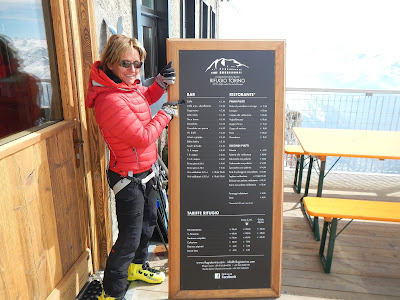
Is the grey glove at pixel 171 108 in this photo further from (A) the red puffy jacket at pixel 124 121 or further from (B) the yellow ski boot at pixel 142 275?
(B) the yellow ski boot at pixel 142 275

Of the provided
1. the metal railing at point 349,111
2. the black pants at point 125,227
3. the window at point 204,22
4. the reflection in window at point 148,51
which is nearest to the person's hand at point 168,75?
the black pants at point 125,227

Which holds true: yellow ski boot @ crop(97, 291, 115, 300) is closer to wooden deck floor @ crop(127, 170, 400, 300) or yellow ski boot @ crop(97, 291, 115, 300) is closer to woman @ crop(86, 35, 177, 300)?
woman @ crop(86, 35, 177, 300)

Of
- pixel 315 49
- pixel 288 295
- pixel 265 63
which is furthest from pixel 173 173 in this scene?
pixel 315 49

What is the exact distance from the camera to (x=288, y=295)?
8.27 ft

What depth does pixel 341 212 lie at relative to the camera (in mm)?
2678

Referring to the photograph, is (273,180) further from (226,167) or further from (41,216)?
(41,216)

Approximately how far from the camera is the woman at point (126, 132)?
75.8 inches

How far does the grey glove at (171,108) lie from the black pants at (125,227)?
444 mm

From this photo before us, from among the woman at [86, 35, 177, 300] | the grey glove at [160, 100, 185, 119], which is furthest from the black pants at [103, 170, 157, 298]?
the grey glove at [160, 100, 185, 119]

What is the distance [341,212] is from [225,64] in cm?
156

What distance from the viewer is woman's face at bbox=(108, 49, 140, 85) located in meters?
1.97

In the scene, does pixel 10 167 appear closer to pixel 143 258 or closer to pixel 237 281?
pixel 143 258

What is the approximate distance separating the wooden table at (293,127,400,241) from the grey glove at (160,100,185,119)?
163cm

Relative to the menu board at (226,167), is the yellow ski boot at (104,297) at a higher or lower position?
lower
